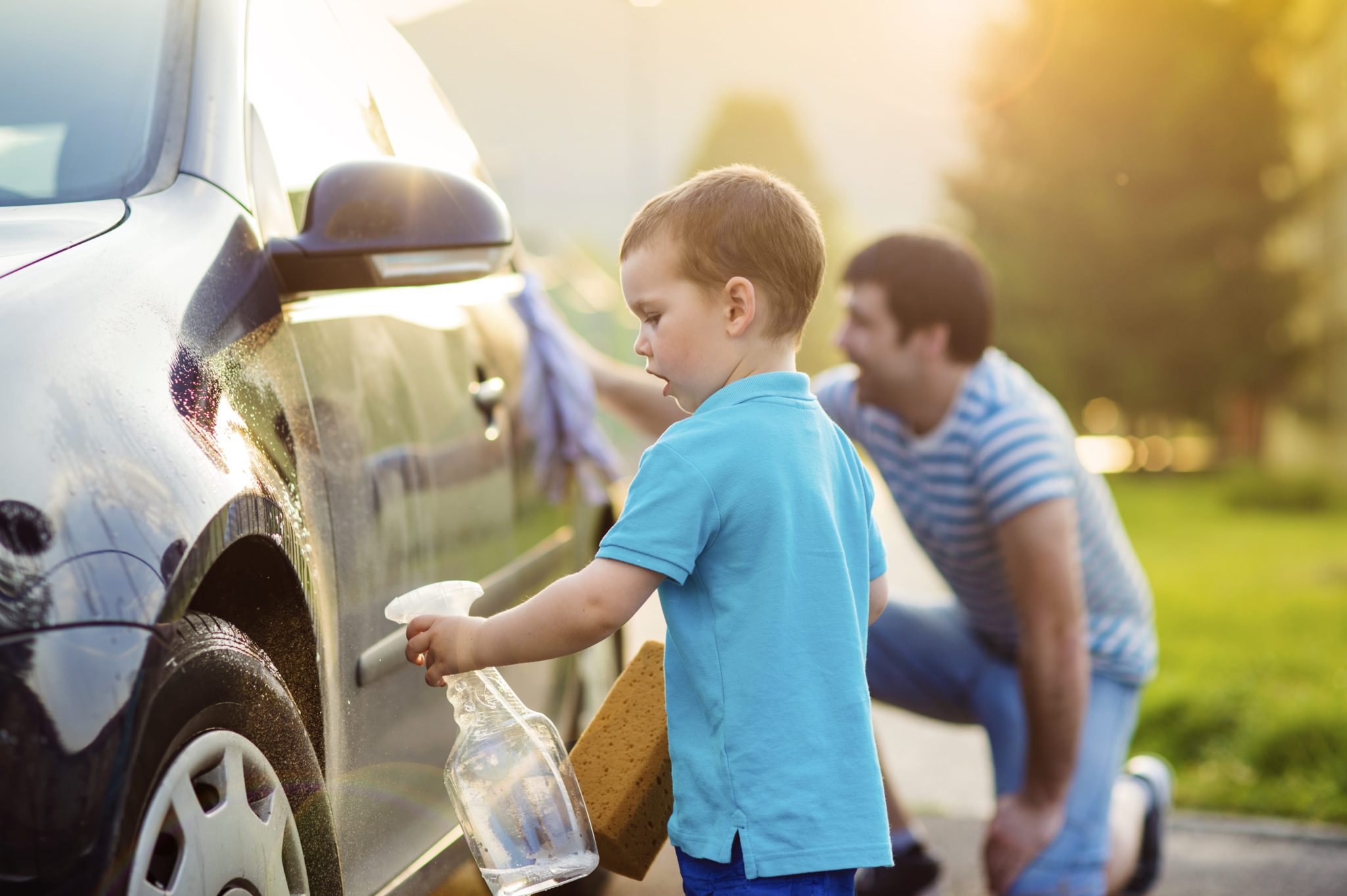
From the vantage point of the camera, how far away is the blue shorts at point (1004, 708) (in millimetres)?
3473

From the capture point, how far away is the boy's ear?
66.6 inches

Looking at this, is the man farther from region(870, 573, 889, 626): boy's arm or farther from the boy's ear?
the boy's ear

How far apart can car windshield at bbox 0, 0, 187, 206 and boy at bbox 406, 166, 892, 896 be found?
0.66 meters

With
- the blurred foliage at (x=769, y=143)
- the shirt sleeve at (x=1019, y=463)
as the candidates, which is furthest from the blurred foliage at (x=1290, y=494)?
the blurred foliage at (x=769, y=143)

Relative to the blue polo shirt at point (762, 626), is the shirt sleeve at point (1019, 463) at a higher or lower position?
lower

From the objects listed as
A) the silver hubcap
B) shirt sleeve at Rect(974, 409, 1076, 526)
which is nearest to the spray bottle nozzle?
the silver hubcap

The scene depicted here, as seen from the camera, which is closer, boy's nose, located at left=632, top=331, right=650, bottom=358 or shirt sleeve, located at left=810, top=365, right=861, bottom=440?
boy's nose, located at left=632, top=331, right=650, bottom=358

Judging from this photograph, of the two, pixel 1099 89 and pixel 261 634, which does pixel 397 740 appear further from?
pixel 1099 89

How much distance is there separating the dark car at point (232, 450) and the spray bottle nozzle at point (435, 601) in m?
0.11

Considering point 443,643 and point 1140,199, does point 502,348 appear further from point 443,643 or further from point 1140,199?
point 1140,199

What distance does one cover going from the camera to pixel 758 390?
1.72m

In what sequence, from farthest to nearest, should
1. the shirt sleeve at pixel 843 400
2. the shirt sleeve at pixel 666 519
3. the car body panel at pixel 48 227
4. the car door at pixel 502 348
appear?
the shirt sleeve at pixel 843 400 → the car door at pixel 502 348 → the shirt sleeve at pixel 666 519 → the car body panel at pixel 48 227

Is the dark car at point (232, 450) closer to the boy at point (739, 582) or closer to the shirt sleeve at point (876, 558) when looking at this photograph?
the boy at point (739, 582)

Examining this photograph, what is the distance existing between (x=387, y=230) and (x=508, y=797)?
77 cm
